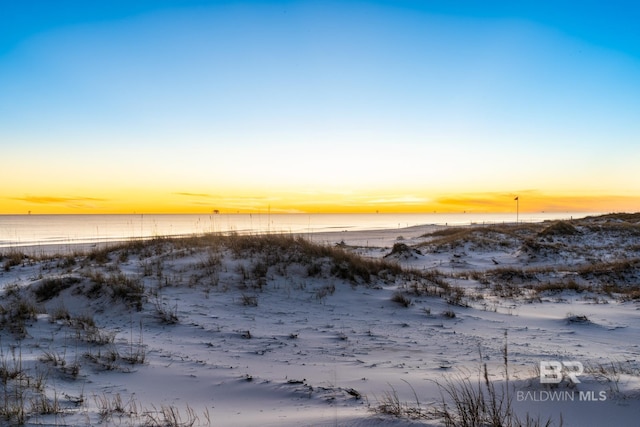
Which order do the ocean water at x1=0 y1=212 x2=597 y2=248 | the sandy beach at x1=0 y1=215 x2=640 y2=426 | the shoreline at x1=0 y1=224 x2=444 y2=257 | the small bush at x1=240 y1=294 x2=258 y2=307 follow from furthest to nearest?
the ocean water at x1=0 y1=212 x2=597 y2=248, the shoreline at x1=0 y1=224 x2=444 y2=257, the small bush at x1=240 y1=294 x2=258 y2=307, the sandy beach at x1=0 y1=215 x2=640 y2=426

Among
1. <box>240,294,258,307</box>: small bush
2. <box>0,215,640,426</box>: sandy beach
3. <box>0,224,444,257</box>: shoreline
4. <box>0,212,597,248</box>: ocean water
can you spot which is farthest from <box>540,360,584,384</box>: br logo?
<box>0,212,597,248</box>: ocean water

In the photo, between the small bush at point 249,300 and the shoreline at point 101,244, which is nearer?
the small bush at point 249,300

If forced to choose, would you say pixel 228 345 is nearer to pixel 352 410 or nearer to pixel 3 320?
pixel 352 410

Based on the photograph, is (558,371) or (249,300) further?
(249,300)

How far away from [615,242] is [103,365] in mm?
31062

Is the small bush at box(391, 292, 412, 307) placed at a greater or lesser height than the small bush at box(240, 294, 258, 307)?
lesser

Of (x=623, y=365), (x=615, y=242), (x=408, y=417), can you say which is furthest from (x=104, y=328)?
(x=615, y=242)

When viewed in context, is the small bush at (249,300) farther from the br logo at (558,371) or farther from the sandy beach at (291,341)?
the br logo at (558,371)

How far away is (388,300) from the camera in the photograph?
9.89 meters

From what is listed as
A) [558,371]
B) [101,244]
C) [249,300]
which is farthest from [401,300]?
[101,244]

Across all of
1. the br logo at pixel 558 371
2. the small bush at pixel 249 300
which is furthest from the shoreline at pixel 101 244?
the br logo at pixel 558 371

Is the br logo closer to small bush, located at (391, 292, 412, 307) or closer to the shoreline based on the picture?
small bush, located at (391, 292, 412, 307)

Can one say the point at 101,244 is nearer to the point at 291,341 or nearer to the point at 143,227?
the point at 291,341

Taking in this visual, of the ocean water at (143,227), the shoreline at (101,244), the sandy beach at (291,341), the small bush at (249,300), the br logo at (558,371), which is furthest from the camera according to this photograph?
the ocean water at (143,227)
